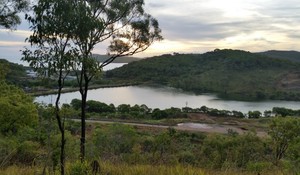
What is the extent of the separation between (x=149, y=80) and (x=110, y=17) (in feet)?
357

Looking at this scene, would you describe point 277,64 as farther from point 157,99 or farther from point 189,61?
point 157,99

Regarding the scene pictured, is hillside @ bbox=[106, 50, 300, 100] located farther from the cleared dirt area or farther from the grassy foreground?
the grassy foreground

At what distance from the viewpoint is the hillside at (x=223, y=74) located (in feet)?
337

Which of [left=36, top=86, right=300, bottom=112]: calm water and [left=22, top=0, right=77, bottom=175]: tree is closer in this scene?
[left=22, top=0, right=77, bottom=175]: tree

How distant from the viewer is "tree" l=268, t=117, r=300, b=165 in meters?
23.0

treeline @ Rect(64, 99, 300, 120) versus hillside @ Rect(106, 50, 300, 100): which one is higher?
hillside @ Rect(106, 50, 300, 100)

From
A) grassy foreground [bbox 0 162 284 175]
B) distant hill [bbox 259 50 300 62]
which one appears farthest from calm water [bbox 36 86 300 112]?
distant hill [bbox 259 50 300 62]

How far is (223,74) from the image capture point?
120562 mm

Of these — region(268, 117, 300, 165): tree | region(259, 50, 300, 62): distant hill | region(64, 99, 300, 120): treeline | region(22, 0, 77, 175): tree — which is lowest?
region(64, 99, 300, 120): treeline

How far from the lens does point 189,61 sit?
140 m

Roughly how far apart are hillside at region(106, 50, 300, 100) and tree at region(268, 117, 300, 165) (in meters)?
68.7

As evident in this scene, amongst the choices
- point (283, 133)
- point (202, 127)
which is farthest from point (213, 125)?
point (283, 133)

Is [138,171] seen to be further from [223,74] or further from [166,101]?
[223,74]

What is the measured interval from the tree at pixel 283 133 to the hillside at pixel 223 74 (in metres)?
68.7
